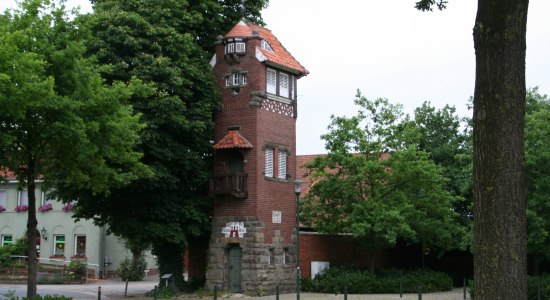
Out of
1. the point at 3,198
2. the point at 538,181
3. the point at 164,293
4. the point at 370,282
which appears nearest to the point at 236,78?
the point at 164,293

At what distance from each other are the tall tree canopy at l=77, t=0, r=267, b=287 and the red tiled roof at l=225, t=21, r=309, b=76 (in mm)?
1594

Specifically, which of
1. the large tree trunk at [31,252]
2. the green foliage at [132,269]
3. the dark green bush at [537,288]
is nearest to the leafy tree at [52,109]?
the large tree trunk at [31,252]

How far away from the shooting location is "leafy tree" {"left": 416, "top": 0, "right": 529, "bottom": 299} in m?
8.04

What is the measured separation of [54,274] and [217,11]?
Result: 64.8 feet

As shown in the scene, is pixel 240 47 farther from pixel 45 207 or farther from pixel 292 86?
pixel 45 207

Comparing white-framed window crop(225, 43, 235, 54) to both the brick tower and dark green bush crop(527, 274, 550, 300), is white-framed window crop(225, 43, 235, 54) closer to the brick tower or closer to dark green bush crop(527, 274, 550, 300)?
the brick tower

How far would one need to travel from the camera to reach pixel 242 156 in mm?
32031

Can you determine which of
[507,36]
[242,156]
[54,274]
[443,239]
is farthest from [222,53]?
[507,36]

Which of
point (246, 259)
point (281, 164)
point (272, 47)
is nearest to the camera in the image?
point (246, 259)

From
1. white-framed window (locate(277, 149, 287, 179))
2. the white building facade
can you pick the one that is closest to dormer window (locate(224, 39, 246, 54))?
white-framed window (locate(277, 149, 287, 179))

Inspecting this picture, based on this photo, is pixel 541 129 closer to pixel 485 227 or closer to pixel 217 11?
pixel 217 11

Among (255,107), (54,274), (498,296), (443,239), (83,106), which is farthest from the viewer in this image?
(54,274)

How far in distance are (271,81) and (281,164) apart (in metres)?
3.81

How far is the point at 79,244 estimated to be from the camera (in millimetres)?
49500
